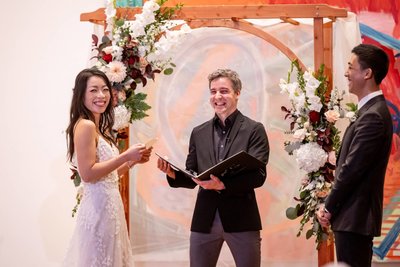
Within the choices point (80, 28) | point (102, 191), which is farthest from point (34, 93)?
point (102, 191)

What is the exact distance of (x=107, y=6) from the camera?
14.2 feet

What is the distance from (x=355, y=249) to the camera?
10.6 feet

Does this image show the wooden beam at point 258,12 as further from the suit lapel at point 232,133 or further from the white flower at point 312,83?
the suit lapel at point 232,133

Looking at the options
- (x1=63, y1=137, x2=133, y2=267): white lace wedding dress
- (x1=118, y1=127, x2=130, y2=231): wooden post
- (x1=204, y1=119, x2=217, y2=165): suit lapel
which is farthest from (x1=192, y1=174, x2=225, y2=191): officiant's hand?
(x1=118, y1=127, x2=130, y2=231): wooden post

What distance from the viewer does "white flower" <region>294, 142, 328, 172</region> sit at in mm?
4203

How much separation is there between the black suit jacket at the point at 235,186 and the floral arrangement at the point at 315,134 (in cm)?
55

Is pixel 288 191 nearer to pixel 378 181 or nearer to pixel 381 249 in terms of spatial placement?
pixel 381 249

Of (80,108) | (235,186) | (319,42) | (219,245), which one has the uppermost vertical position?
(319,42)

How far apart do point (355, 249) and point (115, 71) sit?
6.42ft

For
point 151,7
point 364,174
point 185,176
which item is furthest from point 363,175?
point 151,7

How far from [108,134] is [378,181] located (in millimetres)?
1598

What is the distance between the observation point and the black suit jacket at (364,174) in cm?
318

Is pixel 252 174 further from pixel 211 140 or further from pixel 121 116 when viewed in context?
pixel 121 116

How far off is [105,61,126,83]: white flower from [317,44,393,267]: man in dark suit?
1.61 m
